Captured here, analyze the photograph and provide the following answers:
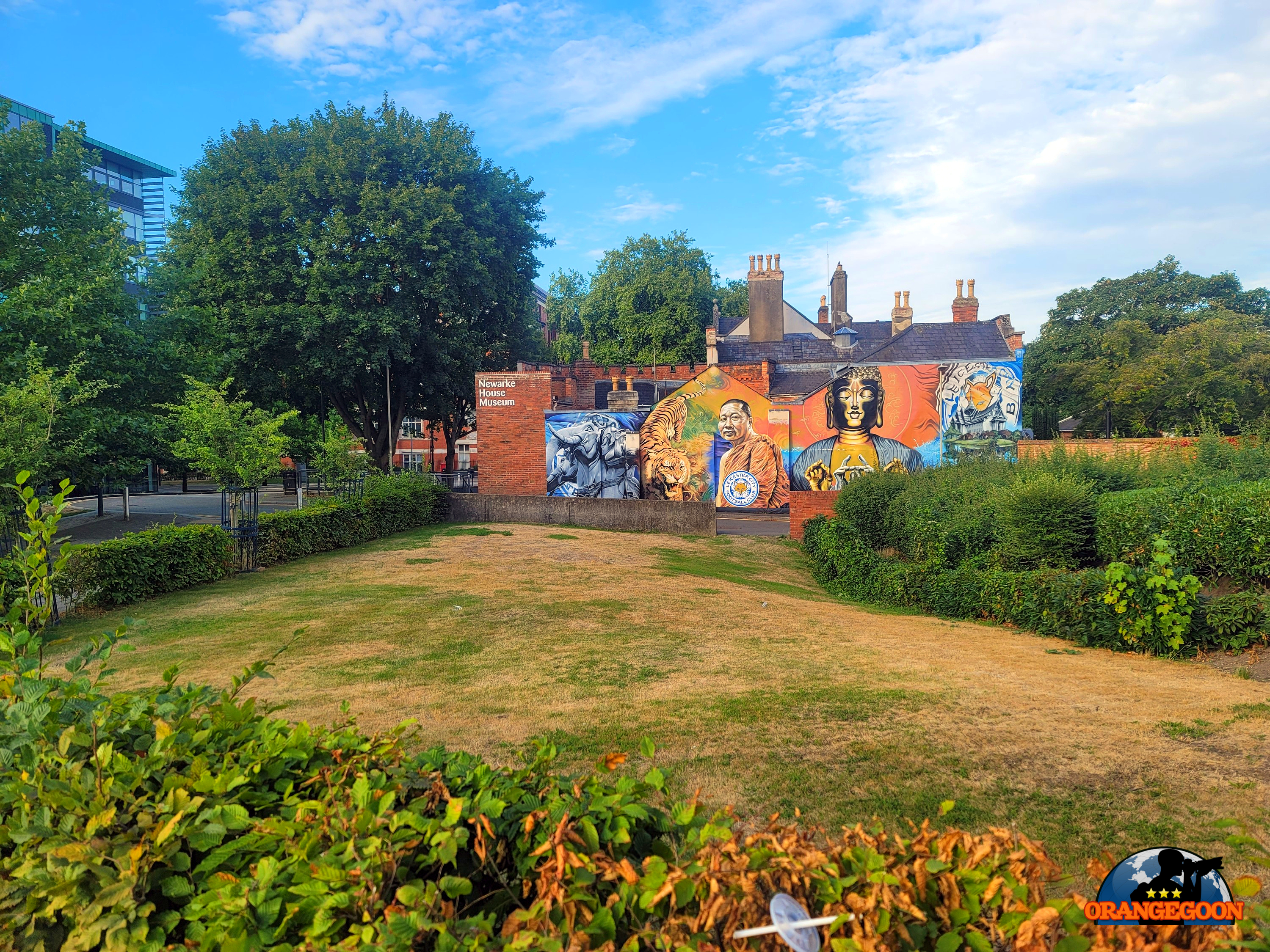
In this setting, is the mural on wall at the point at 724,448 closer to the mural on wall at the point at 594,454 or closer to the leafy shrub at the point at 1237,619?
the mural on wall at the point at 594,454

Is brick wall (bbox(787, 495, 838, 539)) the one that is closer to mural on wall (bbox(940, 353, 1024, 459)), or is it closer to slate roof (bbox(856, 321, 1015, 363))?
mural on wall (bbox(940, 353, 1024, 459))

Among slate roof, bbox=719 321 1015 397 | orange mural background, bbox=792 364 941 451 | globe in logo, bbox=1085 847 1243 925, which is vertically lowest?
globe in logo, bbox=1085 847 1243 925

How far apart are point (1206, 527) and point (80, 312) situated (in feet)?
87.7

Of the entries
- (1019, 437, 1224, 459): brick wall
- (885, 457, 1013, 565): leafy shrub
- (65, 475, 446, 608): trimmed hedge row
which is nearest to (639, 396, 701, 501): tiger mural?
(885, 457, 1013, 565): leafy shrub

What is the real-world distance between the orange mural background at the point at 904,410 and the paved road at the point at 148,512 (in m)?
20.8

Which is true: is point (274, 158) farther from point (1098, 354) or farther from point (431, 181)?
point (1098, 354)

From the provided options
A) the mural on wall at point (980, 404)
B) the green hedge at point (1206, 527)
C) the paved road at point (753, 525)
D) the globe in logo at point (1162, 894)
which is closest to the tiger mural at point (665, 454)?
the paved road at point (753, 525)

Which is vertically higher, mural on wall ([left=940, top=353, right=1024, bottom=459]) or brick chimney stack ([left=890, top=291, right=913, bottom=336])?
brick chimney stack ([left=890, top=291, right=913, bottom=336])

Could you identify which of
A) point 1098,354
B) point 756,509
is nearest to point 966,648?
point 756,509

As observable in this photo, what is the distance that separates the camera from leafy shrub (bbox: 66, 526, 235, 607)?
460 inches

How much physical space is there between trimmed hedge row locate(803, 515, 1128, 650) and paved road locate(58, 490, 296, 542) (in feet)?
44.5

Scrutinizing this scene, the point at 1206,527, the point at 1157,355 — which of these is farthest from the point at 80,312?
the point at 1157,355

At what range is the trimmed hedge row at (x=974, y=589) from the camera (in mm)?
10953

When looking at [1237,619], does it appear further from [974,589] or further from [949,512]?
[949,512]
